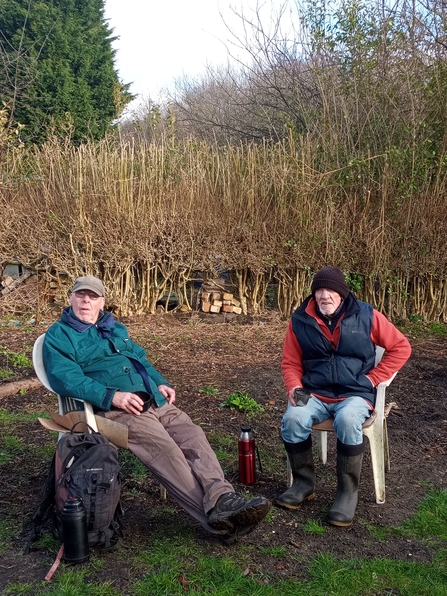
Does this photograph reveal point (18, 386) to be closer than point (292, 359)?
No

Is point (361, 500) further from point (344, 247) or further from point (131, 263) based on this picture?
point (131, 263)

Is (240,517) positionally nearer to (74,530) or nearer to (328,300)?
(74,530)

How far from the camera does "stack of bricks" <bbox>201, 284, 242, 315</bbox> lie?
9.38 meters

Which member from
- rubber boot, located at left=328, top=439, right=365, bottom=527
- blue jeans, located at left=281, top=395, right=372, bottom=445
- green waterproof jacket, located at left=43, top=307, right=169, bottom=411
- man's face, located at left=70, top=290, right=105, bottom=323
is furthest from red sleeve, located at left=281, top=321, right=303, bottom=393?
man's face, located at left=70, top=290, right=105, bottom=323

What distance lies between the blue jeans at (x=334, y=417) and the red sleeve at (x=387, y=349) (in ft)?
0.66

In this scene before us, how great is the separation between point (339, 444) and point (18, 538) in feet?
5.93

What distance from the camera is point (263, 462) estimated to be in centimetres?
418

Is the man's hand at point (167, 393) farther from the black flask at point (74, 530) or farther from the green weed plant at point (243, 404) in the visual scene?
the green weed plant at point (243, 404)

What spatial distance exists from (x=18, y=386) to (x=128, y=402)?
9.35ft

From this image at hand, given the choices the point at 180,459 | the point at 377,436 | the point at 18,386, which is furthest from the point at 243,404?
the point at 18,386

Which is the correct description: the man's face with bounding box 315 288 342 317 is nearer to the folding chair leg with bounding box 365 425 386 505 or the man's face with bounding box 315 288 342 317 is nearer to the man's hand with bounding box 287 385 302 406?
the man's hand with bounding box 287 385 302 406

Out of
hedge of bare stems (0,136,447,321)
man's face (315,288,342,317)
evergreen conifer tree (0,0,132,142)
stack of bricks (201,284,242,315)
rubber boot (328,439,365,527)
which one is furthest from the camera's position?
evergreen conifer tree (0,0,132,142)

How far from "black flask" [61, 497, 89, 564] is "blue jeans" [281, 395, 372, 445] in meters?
1.27

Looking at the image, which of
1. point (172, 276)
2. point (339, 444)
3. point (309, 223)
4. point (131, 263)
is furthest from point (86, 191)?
point (339, 444)
